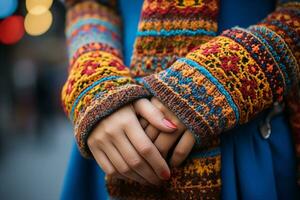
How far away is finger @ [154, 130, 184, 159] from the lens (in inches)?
32.2

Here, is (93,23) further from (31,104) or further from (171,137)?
(31,104)

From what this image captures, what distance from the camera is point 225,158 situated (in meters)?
0.90

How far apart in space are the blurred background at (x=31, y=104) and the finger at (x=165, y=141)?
2.45 feet

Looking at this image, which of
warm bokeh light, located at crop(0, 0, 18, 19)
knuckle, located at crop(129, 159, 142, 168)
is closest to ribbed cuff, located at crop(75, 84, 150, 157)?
knuckle, located at crop(129, 159, 142, 168)

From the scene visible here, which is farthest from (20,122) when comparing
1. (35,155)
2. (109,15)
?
(109,15)

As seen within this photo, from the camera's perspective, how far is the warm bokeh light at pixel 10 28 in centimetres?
1334

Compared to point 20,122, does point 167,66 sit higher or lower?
higher

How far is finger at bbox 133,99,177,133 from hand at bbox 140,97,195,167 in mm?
10

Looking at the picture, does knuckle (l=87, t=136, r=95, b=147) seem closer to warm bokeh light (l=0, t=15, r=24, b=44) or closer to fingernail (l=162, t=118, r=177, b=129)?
fingernail (l=162, t=118, r=177, b=129)

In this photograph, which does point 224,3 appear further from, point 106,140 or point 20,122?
point 20,122

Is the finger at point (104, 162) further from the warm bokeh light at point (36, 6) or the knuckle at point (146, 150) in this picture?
the warm bokeh light at point (36, 6)

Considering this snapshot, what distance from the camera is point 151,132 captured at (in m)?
0.83

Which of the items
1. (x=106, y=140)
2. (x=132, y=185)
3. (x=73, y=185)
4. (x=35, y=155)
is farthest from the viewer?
(x=35, y=155)

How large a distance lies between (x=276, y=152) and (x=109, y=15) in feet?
1.80
